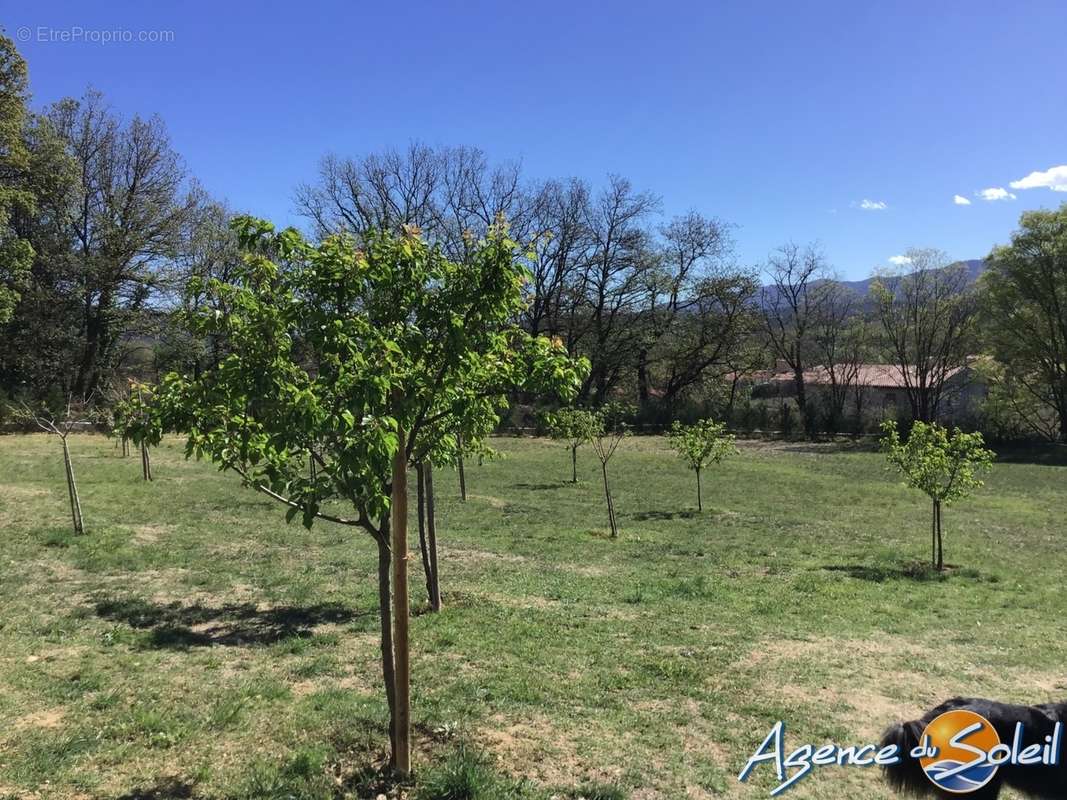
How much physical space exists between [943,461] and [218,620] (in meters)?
12.6

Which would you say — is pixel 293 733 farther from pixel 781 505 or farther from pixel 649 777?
pixel 781 505

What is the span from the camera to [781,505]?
65.6ft

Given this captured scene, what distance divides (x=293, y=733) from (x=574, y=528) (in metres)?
11.1

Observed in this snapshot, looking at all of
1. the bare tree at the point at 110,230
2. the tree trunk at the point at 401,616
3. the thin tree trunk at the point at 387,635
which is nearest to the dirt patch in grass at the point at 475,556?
the thin tree trunk at the point at 387,635

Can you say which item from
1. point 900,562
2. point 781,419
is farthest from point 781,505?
point 781,419

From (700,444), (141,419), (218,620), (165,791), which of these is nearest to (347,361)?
(141,419)

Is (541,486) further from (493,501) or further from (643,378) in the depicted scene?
(643,378)

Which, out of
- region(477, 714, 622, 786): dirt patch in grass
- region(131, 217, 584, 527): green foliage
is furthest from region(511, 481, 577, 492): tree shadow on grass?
region(131, 217, 584, 527): green foliage

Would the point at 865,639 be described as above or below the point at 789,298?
below

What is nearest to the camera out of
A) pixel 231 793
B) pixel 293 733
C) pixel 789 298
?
pixel 231 793

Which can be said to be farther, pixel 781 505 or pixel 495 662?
pixel 781 505

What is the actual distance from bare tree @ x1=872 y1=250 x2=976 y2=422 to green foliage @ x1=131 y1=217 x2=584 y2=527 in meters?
45.4

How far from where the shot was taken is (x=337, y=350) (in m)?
3.84

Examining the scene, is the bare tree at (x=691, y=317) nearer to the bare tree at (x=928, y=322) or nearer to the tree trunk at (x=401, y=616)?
the bare tree at (x=928, y=322)
